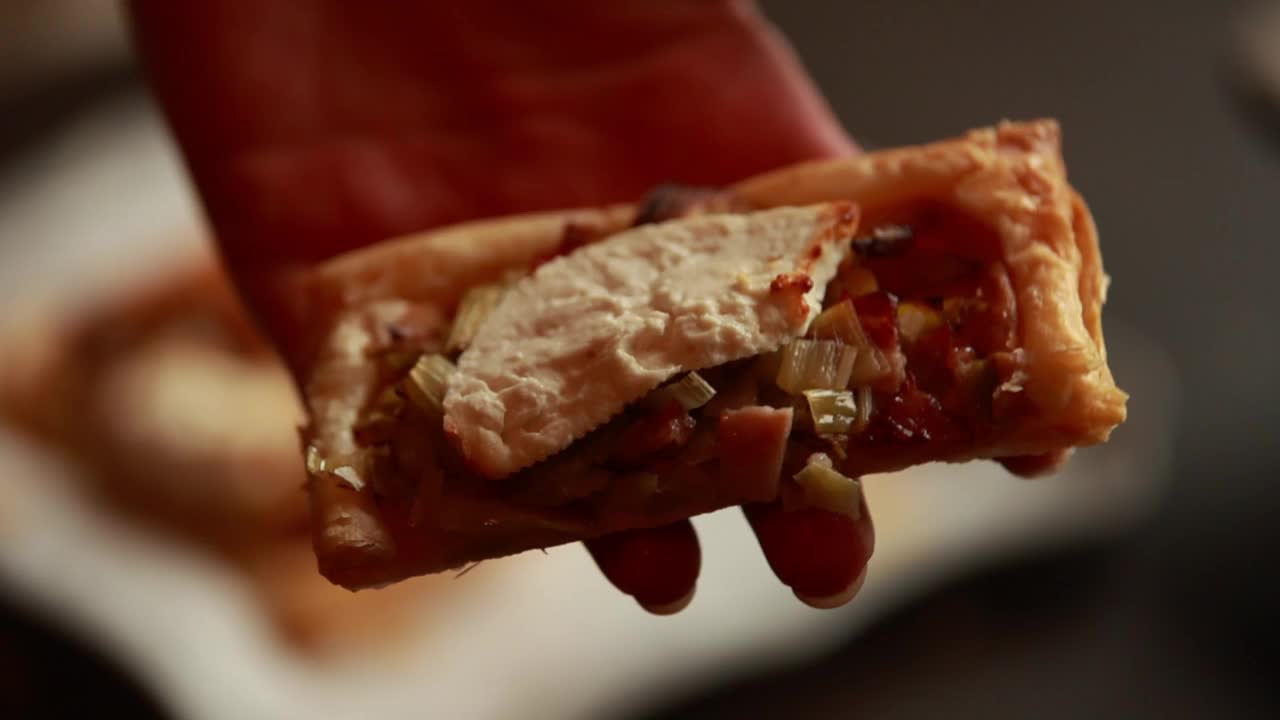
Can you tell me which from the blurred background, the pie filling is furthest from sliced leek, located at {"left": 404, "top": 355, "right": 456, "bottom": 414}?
the blurred background

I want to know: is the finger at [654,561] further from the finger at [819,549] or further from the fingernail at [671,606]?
the finger at [819,549]

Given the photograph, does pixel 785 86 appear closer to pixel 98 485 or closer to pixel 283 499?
pixel 283 499

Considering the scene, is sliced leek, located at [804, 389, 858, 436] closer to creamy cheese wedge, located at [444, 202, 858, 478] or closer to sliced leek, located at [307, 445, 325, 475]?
creamy cheese wedge, located at [444, 202, 858, 478]

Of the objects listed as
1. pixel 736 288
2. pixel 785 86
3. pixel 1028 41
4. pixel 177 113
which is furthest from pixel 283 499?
pixel 1028 41

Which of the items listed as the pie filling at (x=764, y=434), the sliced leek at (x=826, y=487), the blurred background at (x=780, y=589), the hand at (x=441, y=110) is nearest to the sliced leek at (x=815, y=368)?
the pie filling at (x=764, y=434)

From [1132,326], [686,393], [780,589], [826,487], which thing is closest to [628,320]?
[686,393]

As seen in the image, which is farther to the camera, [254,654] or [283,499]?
[283,499]
